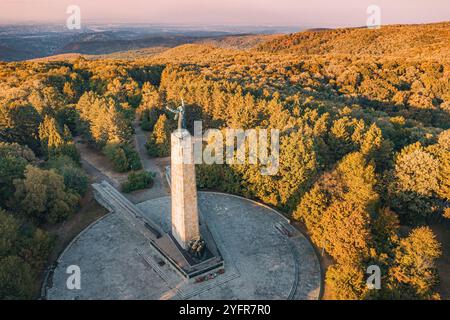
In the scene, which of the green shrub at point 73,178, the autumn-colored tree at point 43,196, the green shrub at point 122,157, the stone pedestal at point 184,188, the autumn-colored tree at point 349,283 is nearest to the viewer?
the autumn-colored tree at point 349,283

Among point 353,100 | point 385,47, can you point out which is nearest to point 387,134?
point 353,100

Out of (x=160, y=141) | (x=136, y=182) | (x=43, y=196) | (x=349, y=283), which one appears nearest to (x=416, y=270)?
(x=349, y=283)

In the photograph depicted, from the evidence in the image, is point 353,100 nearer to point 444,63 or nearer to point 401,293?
point 444,63

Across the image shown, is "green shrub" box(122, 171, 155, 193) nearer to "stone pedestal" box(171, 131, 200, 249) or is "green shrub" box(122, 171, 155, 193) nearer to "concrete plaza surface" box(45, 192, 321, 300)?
"concrete plaza surface" box(45, 192, 321, 300)

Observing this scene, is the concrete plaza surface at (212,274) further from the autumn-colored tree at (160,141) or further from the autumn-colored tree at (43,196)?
the autumn-colored tree at (160,141)

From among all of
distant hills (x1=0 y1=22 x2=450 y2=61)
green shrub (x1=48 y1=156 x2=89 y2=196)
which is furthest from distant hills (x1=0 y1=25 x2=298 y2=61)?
green shrub (x1=48 y1=156 x2=89 y2=196)

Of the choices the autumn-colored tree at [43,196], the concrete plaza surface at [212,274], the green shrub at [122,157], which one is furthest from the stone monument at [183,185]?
the green shrub at [122,157]
